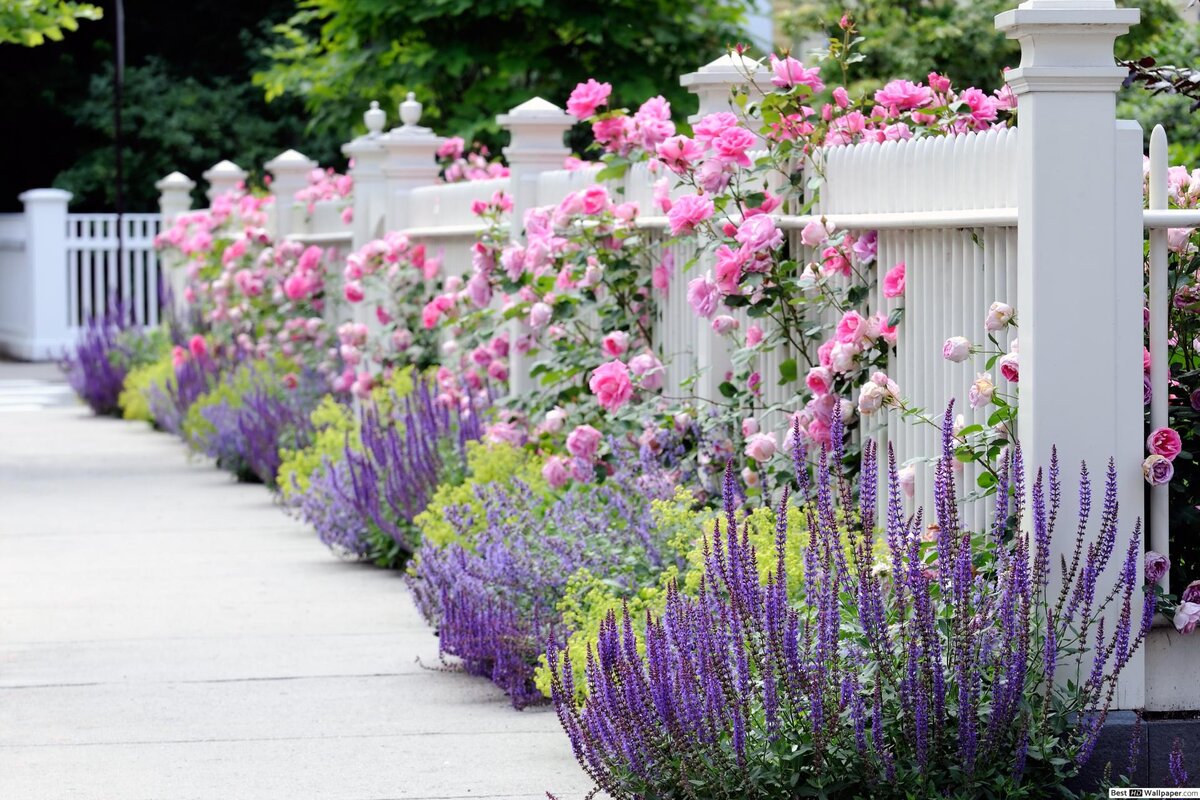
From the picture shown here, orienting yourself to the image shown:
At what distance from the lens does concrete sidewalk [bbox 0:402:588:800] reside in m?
4.82

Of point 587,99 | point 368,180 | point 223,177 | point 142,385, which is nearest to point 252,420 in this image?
point 368,180

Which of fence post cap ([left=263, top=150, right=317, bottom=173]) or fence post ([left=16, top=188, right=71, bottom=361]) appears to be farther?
fence post ([left=16, top=188, right=71, bottom=361])

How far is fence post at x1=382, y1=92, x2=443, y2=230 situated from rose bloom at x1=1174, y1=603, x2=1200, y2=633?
725 cm

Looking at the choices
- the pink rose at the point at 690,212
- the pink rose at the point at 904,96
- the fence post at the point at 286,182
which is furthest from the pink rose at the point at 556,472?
the fence post at the point at 286,182

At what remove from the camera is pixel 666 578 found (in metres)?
5.09

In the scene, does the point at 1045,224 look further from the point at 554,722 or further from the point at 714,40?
the point at 714,40

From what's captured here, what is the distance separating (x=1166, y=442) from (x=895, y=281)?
1117mm

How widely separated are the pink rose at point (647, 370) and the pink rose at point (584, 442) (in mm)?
241

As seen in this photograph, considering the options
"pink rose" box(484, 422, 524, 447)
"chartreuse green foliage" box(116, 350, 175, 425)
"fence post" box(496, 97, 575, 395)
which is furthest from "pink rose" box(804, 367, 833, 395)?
"chartreuse green foliage" box(116, 350, 175, 425)

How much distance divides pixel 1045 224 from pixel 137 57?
87.3ft

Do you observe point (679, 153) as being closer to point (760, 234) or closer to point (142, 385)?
point (760, 234)

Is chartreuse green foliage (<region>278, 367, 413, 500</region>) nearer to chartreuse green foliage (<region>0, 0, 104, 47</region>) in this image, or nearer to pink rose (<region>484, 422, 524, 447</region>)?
pink rose (<region>484, 422, 524, 447</region>)

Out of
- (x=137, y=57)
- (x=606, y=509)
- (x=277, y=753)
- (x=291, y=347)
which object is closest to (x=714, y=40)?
(x=291, y=347)

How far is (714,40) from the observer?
16859 millimetres
